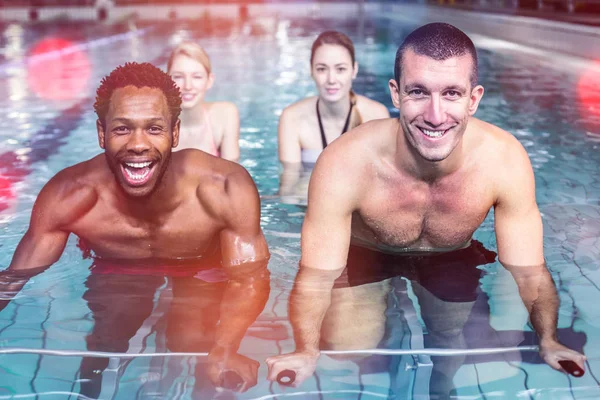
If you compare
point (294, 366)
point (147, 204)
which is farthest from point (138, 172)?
point (294, 366)

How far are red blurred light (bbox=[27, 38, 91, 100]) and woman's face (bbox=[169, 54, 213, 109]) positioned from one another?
5.76m

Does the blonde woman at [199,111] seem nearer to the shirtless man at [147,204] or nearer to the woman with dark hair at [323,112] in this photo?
the woman with dark hair at [323,112]

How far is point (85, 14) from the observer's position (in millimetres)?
27250

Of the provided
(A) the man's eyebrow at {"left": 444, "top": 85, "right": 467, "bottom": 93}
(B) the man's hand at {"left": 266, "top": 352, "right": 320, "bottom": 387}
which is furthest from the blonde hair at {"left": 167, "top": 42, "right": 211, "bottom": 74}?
(B) the man's hand at {"left": 266, "top": 352, "right": 320, "bottom": 387}

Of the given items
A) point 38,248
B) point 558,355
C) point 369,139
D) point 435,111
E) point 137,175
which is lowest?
point 558,355

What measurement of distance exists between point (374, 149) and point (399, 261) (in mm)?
618

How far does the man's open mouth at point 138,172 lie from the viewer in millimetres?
2988

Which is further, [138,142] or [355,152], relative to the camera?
[355,152]

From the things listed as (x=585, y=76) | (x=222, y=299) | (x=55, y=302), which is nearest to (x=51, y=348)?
(x=55, y=302)

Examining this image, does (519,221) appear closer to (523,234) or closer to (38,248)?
(523,234)

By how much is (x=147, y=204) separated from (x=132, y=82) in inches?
21.2

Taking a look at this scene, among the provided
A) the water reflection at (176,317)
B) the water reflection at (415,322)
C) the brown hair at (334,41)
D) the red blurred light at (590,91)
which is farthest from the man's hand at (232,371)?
the red blurred light at (590,91)

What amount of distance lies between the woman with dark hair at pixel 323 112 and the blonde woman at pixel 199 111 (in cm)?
43

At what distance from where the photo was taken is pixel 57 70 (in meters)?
13.1
